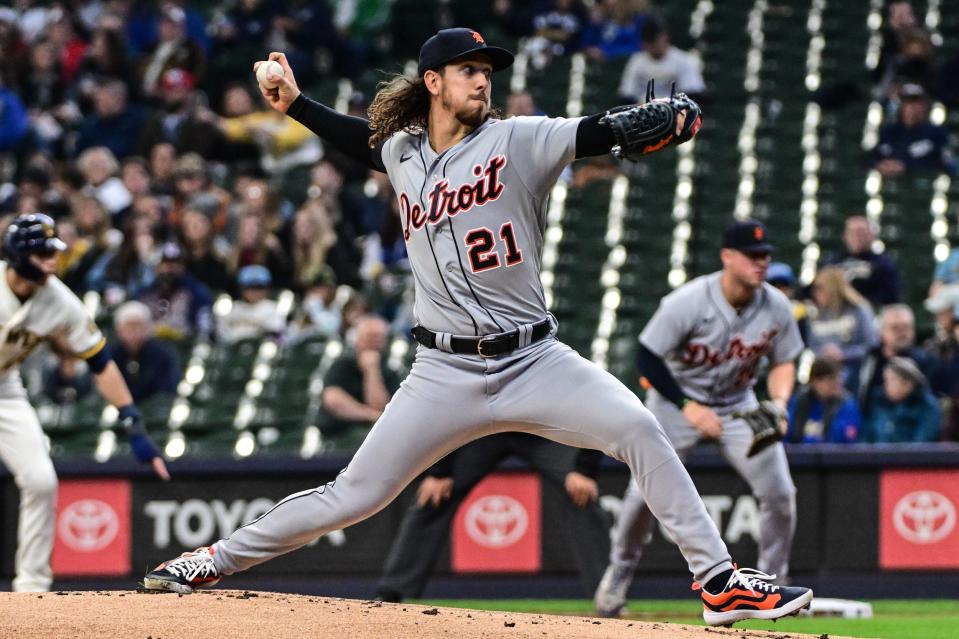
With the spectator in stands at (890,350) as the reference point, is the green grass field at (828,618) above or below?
below

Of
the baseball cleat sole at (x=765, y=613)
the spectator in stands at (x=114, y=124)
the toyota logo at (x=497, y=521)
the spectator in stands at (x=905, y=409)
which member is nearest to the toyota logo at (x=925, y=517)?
the spectator in stands at (x=905, y=409)

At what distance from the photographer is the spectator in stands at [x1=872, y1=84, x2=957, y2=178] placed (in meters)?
13.2

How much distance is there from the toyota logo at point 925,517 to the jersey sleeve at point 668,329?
7.88 feet

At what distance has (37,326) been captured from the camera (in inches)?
316

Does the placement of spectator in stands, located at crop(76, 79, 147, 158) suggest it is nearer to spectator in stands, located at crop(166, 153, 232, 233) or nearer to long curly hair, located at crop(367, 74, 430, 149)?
spectator in stands, located at crop(166, 153, 232, 233)

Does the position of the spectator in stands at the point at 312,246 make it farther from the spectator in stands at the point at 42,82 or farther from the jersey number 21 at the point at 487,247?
the jersey number 21 at the point at 487,247

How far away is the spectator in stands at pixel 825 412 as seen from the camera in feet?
32.7

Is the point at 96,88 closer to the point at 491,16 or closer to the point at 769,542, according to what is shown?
the point at 491,16

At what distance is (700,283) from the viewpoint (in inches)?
314

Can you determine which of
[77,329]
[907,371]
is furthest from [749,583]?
[907,371]

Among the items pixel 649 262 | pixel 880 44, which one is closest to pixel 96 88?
pixel 649 262

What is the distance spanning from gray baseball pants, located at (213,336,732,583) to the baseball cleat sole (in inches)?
5.2

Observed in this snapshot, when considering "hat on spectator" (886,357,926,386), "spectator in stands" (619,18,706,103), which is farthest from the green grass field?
"spectator in stands" (619,18,706,103)

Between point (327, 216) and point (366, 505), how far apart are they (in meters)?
8.10
